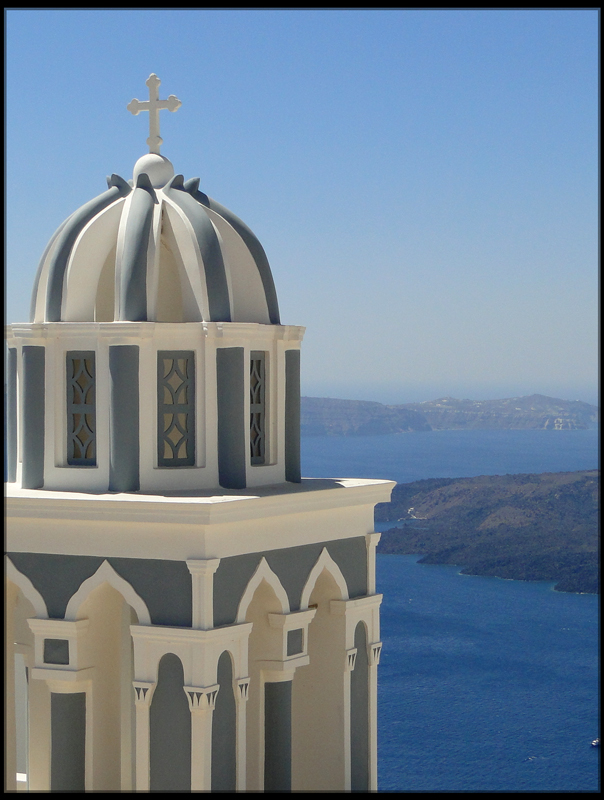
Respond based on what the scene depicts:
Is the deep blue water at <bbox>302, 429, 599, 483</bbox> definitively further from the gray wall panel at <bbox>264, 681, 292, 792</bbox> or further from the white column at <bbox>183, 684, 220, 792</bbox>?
the white column at <bbox>183, 684, 220, 792</bbox>

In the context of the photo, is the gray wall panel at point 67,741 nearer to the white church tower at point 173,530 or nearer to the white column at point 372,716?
the white church tower at point 173,530

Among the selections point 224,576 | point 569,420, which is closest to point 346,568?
point 224,576

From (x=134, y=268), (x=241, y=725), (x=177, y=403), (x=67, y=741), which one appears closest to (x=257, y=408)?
(x=177, y=403)

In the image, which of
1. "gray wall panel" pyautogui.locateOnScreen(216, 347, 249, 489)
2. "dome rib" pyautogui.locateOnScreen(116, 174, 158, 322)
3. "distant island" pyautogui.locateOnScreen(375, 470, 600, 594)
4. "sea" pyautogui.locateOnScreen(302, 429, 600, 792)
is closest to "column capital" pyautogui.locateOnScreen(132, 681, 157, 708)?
"gray wall panel" pyautogui.locateOnScreen(216, 347, 249, 489)

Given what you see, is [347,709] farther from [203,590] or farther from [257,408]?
[257,408]

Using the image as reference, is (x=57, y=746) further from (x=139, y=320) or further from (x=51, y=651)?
(x=139, y=320)

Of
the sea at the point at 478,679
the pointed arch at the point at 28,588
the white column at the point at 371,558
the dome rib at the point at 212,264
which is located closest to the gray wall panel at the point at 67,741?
the pointed arch at the point at 28,588
